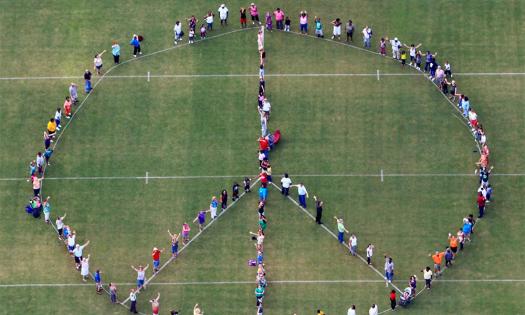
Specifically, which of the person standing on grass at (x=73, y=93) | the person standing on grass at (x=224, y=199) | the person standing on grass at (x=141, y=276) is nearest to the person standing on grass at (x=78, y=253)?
the person standing on grass at (x=141, y=276)

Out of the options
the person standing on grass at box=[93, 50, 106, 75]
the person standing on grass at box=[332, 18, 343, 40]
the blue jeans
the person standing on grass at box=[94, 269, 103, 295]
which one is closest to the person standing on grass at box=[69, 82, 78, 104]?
the person standing on grass at box=[93, 50, 106, 75]

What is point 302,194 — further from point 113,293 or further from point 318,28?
point 113,293

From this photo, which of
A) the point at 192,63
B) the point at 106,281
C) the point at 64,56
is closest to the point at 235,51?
the point at 192,63

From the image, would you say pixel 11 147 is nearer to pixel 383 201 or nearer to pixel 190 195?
pixel 190 195

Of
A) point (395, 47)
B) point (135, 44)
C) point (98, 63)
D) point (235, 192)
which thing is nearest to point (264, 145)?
point (235, 192)

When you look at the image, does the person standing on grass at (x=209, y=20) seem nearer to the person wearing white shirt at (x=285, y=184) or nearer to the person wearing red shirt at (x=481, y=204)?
the person wearing white shirt at (x=285, y=184)

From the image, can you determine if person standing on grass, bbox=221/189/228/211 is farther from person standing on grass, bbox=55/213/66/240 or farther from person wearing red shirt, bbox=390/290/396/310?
person wearing red shirt, bbox=390/290/396/310
